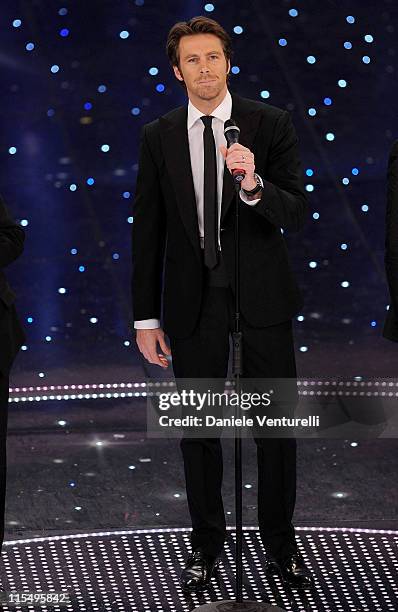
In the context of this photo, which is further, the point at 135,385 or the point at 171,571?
the point at 135,385

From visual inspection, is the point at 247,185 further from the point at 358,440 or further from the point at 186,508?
the point at 358,440

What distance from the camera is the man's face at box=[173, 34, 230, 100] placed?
325 cm

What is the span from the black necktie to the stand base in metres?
0.87

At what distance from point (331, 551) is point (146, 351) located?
0.78 m

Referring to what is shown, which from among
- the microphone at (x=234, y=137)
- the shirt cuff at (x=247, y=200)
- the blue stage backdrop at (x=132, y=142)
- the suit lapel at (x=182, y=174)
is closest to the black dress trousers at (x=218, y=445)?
the suit lapel at (x=182, y=174)

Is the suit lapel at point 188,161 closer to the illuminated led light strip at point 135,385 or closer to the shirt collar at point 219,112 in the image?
the shirt collar at point 219,112

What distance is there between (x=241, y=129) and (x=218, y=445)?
85cm

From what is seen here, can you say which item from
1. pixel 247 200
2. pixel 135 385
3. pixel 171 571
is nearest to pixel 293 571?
pixel 171 571

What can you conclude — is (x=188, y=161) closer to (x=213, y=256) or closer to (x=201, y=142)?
(x=201, y=142)

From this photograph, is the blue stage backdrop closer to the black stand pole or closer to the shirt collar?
the shirt collar

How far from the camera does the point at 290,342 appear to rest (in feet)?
11.3

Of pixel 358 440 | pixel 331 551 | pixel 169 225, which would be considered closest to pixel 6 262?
pixel 169 225

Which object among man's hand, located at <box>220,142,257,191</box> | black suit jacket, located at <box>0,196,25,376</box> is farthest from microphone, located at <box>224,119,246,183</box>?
black suit jacket, located at <box>0,196,25,376</box>

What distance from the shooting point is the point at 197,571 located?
3402 millimetres
